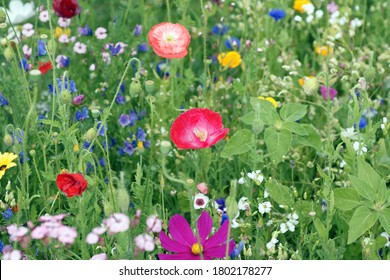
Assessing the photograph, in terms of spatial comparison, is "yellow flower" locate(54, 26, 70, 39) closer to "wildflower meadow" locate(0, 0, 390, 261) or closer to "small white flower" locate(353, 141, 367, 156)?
"wildflower meadow" locate(0, 0, 390, 261)

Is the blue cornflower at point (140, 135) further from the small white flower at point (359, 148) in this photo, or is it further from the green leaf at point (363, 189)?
Answer: the green leaf at point (363, 189)

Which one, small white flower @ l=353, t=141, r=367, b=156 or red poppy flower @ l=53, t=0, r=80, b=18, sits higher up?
red poppy flower @ l=53, t=0, r=80, b=18

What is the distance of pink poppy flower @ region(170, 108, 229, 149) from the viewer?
6.60ft

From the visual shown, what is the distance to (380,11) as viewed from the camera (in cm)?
328

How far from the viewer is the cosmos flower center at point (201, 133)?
6.67 ft

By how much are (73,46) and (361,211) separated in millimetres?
1321

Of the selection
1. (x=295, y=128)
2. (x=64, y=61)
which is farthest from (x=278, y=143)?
(x=64, y=61)

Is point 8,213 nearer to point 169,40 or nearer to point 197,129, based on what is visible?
point 197,129

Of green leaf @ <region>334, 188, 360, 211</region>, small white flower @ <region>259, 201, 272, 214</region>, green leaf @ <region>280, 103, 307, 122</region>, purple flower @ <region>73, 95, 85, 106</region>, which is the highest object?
green leaf @ <region>280, 103, 307, 122</region>

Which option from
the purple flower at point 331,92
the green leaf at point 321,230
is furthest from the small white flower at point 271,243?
the purple flower at point 331,92

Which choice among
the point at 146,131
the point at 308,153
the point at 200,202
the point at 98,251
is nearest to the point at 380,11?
the point at 308,153

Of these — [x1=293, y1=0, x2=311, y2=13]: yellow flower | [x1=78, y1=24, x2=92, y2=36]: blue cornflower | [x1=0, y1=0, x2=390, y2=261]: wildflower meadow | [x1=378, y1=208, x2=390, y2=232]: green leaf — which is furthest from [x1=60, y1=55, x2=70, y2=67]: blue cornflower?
[x1=378, y1=208, x2=390, y2=232]: green leaf

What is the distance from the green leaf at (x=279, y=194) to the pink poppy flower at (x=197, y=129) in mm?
213
